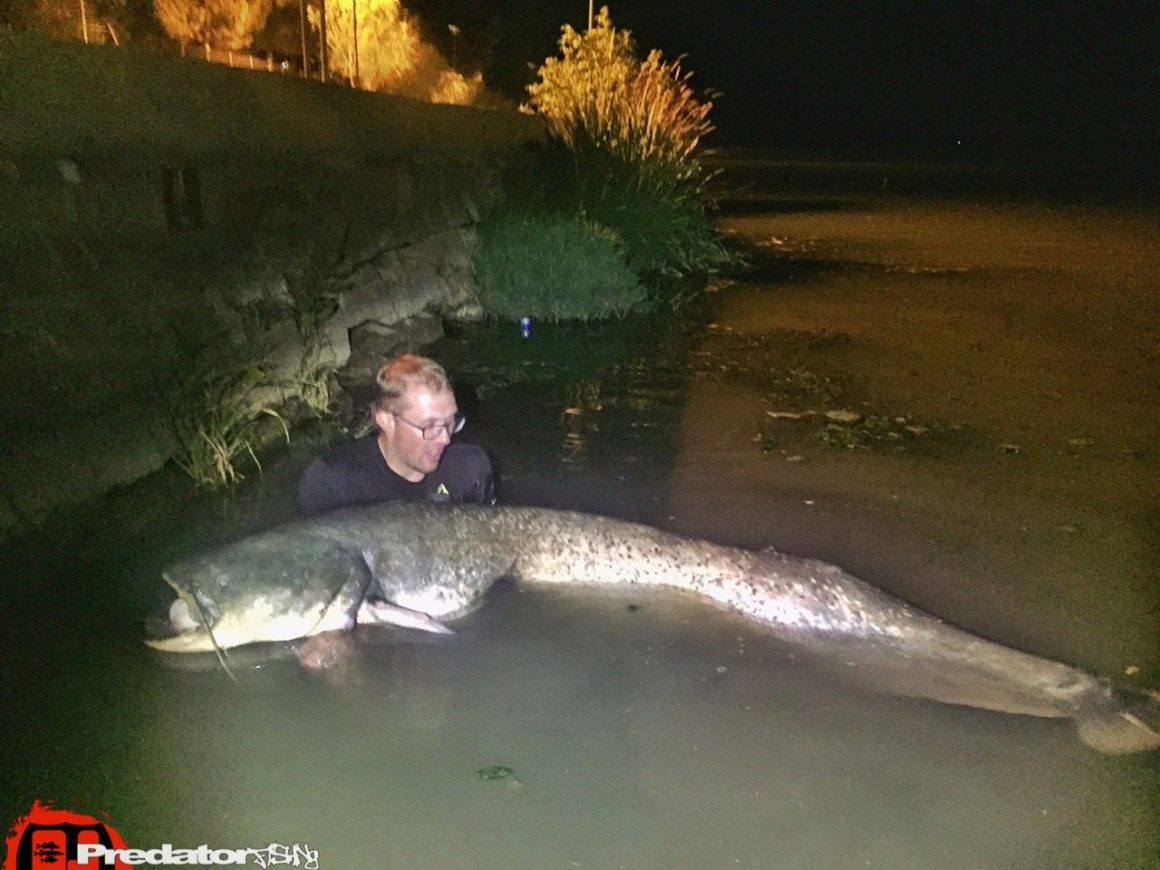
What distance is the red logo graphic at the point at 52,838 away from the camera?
9.81ft

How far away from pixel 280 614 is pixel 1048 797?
2.75m

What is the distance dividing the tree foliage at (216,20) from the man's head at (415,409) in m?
6.50

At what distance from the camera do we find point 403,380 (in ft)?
13.6

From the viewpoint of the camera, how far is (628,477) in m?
6.33

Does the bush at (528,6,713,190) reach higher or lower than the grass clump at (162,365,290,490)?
higher

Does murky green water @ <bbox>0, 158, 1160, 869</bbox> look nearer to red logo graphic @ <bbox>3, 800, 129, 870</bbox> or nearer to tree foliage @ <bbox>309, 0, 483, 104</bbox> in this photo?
red logo graphic @ <bbox>3, 800, 129, 870</bbox>

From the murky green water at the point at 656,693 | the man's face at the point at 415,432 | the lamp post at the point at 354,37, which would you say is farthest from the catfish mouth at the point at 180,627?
the lamp post at the point at 354,37

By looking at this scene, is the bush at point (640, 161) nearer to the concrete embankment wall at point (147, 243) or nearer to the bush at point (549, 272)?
the bush at point (549, 272)

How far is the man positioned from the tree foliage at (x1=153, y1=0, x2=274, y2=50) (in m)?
6.43

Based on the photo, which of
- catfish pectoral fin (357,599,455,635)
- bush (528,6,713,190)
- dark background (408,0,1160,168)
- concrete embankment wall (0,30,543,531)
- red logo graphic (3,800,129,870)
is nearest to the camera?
red logo graphic (3,800,129,870)

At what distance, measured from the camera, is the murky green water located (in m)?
3.16

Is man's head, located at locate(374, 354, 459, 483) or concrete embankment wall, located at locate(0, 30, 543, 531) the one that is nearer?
man's head, located at locate(374, 354, 459, 483)

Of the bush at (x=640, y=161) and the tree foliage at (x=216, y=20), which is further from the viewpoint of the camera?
the bush at (x=640, y=161)

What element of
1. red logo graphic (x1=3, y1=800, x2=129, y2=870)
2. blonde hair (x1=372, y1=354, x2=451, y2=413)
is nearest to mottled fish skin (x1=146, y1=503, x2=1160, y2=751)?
blonde hair (x1=372, y1=354, x2=451, y2=413)
